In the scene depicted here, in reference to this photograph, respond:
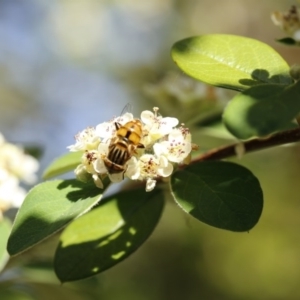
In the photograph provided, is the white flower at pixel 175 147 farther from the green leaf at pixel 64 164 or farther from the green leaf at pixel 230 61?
the green leaf at pixel 64 164

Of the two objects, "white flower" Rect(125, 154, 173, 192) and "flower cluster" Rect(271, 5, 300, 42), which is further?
"flower cluster" Rect(271, 5, 300, 42)

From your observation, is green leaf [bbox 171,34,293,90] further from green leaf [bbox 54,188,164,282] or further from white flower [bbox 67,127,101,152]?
green leaf [bbox 54,188,164,282]

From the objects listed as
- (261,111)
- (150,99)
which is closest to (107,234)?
(261,111)

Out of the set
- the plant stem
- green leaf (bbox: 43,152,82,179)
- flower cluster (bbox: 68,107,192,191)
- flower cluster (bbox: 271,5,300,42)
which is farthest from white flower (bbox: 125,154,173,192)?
flower cluster (bbox: 271,5,300,42)

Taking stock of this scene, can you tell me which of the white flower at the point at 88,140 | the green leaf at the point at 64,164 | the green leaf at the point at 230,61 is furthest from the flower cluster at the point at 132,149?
the green leaf at the point at 64,164

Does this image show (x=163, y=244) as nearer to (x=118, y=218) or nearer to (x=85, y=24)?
(x=85, y=24)

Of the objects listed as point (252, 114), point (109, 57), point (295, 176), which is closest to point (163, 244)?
point (295, 176)
